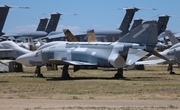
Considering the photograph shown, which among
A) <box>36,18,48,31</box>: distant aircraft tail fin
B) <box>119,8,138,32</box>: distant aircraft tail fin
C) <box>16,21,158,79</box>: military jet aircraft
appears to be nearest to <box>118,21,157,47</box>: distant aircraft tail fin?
<box>16,21,158,79</box>: military jet aircraft

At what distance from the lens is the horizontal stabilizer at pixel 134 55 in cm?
3120

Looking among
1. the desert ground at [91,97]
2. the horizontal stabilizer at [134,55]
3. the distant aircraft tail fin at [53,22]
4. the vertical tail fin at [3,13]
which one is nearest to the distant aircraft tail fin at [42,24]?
the distant aircraft tail fin at [53,22]

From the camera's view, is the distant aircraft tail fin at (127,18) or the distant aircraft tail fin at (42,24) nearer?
the distant aircraft tail fin at (127,18)

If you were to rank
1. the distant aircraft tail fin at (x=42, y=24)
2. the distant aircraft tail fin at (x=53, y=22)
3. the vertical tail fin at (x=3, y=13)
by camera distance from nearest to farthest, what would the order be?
the vertical tail fin at (x=3, y=13) → the distant aircraft tail fin at (x=53, y=22) → the distant aircraft tail fin at (x=42, y=24)

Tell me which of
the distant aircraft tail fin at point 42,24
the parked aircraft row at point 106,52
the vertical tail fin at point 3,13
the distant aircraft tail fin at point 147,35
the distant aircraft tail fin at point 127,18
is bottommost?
the distant aircraft tail fin at point 42,24

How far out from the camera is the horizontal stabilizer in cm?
3120

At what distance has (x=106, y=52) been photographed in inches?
1303

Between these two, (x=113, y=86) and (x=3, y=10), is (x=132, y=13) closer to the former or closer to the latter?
(x=3, y=10)

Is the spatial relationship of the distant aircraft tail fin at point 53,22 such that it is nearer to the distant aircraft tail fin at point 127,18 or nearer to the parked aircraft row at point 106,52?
the distant aircraft tail fin at point 127,18

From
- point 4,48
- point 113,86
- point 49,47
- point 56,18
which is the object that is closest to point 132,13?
point 56,18

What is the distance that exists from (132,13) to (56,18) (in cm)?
3194

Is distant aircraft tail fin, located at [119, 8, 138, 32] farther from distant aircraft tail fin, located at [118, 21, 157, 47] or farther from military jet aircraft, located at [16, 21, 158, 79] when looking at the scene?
distant aircraft tail fin, located at [118, 21, 157, 47]

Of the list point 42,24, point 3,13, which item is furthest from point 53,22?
point 3,13

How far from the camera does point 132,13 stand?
129 metres
